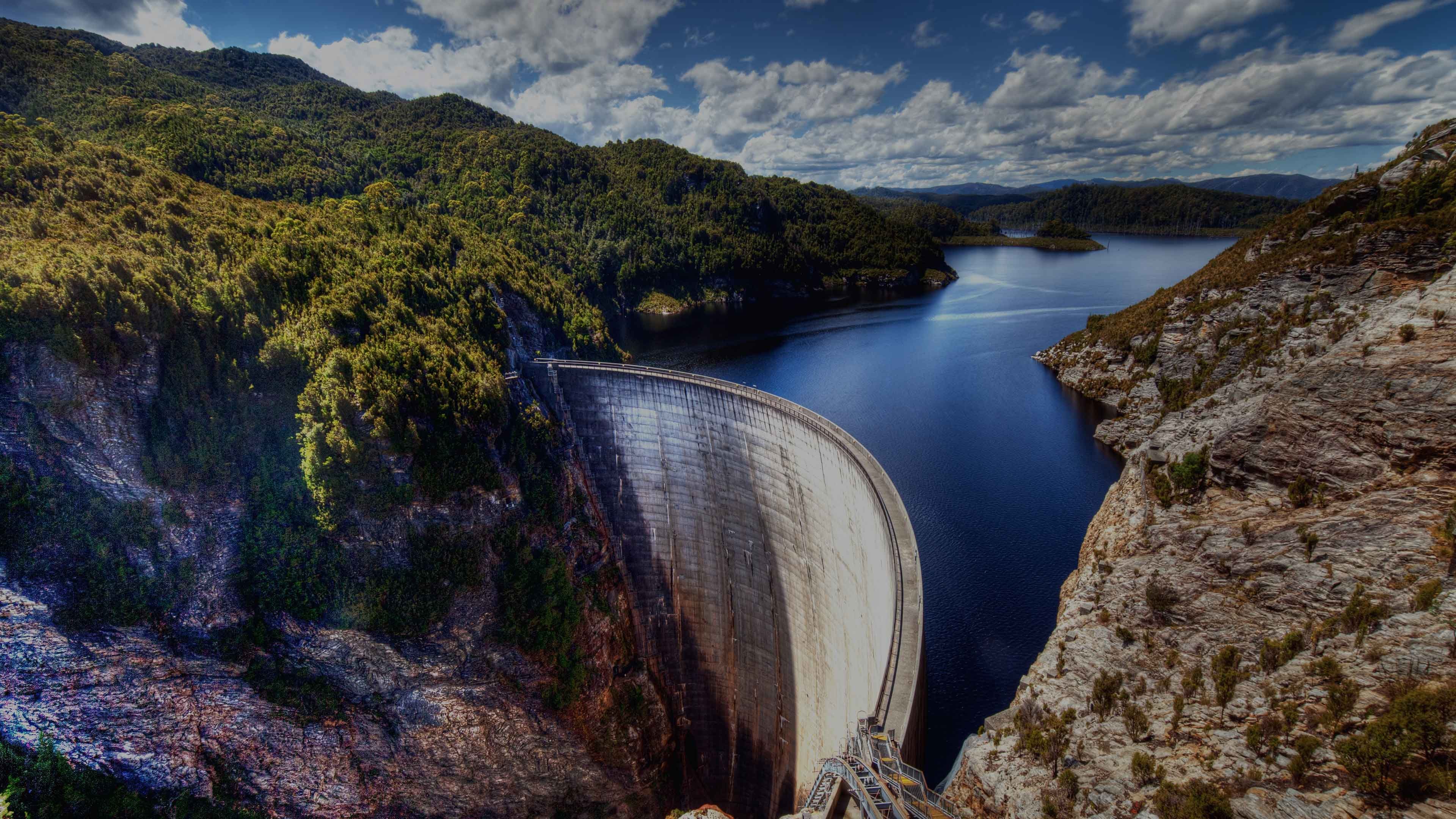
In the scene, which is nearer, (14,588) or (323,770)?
(14,588)

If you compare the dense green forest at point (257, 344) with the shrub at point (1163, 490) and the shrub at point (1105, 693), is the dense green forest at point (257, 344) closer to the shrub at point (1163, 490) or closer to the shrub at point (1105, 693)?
the shrub at point (1105, 693)

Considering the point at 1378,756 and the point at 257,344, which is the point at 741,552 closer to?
the point at 1378,756

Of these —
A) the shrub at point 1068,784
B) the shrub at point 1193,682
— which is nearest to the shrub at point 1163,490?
the shrub at point 1193,682

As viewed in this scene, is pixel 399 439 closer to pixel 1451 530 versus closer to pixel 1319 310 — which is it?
pixel 1451 530

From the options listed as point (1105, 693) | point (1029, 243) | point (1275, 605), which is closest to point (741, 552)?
point (1105, 693)

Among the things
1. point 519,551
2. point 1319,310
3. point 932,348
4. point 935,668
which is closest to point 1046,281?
point 932,348

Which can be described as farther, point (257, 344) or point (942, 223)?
point (942, 223)
